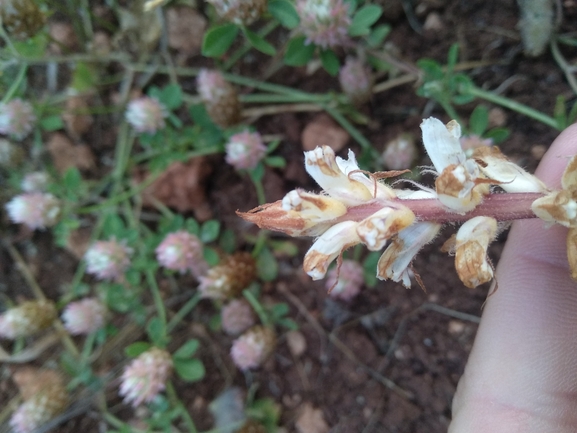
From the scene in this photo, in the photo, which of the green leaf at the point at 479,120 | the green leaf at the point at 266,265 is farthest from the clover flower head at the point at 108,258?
the green leaf at the point at 479,120

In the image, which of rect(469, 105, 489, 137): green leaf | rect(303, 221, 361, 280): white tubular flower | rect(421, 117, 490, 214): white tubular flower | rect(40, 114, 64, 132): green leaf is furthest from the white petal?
rect(40, 114, 64, 132): green leaf

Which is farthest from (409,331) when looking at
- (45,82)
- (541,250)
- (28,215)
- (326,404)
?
(45,82)

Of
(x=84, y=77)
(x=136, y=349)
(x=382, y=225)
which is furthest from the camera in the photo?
(x=84, y=77)

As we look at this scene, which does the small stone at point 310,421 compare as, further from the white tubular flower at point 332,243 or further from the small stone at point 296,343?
the white tubular flower at point 332,243

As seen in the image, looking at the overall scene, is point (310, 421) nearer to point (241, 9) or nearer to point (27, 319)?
point (27, 319)

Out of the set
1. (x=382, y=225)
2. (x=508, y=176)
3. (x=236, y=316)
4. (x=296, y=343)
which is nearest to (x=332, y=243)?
(x=382, y=225)

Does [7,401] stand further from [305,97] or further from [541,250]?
[541,250]
